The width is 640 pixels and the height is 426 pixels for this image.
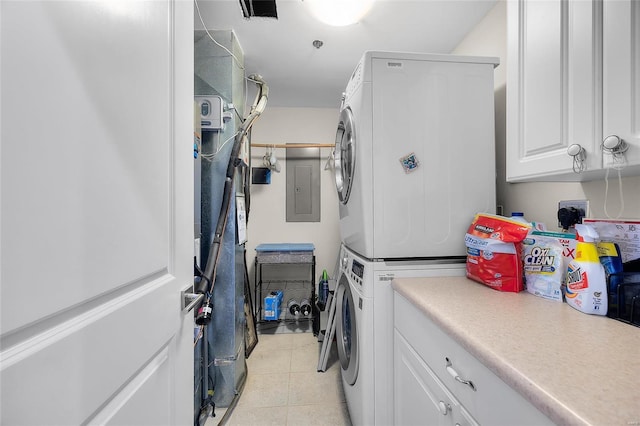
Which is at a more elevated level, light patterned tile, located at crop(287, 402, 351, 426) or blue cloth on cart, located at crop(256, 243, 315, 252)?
blue cloth on cart, located at crop(256, 243, 315, 252)

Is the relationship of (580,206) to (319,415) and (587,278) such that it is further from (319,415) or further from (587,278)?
(319,415)

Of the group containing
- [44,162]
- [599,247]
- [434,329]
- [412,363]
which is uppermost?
[44,162]

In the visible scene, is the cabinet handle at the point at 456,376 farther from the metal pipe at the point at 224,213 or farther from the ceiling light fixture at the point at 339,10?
the ceiling light fixture at the point at 339,10

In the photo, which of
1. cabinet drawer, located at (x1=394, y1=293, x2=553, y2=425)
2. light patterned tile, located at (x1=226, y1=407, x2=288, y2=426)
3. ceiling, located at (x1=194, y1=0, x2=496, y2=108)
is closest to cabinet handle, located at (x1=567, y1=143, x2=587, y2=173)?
cabinet drawer, located at (x1=394, y1=293, x2=553, y2=425)

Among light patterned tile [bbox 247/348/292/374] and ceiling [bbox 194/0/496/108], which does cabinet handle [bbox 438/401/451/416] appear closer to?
light patterned tile [bbox 247/348/292/374]

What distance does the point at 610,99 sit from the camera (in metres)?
0.69

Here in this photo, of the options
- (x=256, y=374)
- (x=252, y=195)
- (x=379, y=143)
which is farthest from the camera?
(x=252, y=195)

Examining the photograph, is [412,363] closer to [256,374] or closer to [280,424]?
[280,424]

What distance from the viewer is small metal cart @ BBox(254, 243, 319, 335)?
2754mm

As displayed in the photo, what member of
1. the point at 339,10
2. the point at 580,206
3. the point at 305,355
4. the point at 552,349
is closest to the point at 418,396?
the point at 552,349

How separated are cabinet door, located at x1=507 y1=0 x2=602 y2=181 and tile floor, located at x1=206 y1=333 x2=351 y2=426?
1739 mm

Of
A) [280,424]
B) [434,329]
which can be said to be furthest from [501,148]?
[280,424]

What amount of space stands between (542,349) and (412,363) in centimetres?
53

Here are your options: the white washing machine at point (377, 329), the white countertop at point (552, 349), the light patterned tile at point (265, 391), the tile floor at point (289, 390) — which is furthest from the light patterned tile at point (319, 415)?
the white countertop at point (552, 349)
